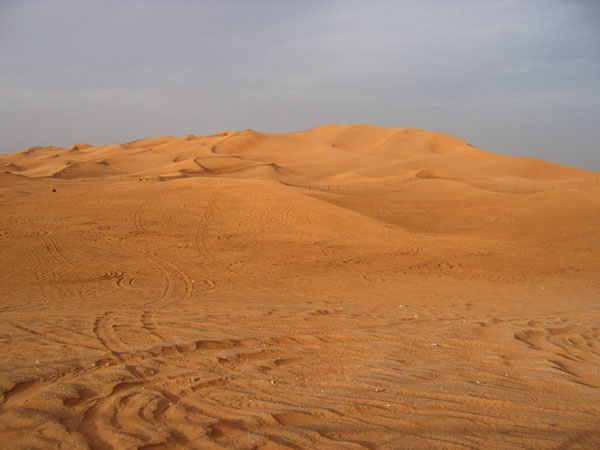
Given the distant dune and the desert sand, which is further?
the distant dune

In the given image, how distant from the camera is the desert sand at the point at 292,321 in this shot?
3709mm

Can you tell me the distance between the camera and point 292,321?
734cm

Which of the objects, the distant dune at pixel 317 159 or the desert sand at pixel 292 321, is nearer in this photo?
the desert sand at pixel 292 321

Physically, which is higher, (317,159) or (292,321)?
(317,159)

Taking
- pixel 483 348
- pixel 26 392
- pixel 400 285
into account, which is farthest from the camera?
pixel 400 285

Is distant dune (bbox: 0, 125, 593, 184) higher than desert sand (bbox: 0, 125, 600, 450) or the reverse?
higher

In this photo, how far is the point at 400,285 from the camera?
12.0m

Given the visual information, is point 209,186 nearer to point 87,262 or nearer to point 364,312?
point 87,262

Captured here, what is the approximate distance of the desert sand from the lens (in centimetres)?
371

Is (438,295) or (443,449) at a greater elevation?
(443,449)

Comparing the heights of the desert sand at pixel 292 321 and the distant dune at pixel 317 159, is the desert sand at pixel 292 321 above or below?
below

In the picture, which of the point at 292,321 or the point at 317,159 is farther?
the point at 317,159

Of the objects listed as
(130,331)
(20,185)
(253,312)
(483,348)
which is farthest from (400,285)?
(20,185)

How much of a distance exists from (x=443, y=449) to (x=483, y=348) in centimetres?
291
